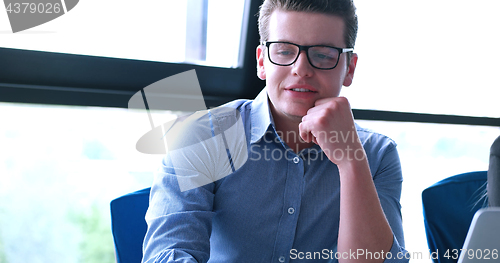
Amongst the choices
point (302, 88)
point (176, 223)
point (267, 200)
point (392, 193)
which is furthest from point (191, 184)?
point (392, 193)

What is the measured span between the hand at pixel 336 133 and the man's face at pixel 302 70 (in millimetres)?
83

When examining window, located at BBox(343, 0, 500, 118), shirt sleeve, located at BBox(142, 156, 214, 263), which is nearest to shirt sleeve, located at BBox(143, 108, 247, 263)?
shirt sleeve, located at BBox(142, 156, 214, 263)

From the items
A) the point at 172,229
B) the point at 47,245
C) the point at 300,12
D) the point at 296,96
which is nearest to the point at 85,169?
the point at 47,245

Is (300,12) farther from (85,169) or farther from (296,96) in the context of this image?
(85,169)

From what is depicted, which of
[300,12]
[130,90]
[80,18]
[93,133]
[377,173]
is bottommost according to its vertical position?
[93,133]

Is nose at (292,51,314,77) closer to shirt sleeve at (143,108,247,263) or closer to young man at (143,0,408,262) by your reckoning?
young man at (143,0,408,262)

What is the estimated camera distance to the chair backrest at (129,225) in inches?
45.4

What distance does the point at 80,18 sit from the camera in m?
1.60

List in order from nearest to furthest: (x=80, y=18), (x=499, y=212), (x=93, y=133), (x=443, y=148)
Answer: (x=499, y=212)
(x=80, y=18)
(x=93, y=133)
(x=443, y=148)

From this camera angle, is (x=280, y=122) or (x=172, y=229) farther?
(x=280, y=122)

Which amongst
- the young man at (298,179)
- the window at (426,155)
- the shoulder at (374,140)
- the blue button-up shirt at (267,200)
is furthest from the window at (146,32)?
the window at (426,155)

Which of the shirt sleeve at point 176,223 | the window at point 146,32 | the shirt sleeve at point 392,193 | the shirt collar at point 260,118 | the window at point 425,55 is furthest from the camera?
the window at point 425,55

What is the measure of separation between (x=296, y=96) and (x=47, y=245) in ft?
5.02

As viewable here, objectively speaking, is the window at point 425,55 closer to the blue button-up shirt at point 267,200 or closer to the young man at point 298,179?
the young man at point 298,179
